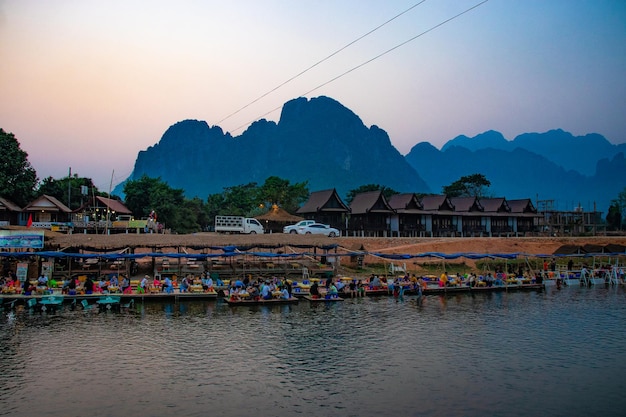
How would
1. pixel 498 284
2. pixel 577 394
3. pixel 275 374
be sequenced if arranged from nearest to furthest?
pixel 577 394
pixel 275 374
pixel 498 284

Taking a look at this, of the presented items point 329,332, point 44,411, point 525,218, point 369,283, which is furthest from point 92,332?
point 525,218

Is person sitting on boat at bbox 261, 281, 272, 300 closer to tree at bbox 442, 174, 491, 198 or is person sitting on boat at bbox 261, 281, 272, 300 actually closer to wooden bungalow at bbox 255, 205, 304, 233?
wooden bungalow at bbox 255, 205, 304, 233

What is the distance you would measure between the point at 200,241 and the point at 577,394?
2772 cm

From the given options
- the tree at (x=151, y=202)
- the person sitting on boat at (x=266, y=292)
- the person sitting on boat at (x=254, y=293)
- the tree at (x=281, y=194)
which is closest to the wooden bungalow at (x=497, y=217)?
the tree at (x=281, y=194)

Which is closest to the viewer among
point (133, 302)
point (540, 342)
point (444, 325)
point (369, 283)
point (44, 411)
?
point (44, 411)

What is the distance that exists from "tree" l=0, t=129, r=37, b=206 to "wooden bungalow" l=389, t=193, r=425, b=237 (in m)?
41.9

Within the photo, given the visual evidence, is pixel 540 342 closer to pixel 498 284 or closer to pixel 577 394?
pixel 577 394

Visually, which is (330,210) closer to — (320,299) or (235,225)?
(235,225)

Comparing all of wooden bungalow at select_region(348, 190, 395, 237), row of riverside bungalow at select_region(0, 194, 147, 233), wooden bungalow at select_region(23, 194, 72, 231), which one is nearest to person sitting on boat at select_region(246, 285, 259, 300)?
row of riverside bungalow at select_region(0, 194, 147, 233)

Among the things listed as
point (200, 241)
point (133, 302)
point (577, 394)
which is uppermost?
point (200, 241)

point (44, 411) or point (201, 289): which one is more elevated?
point (201, 289)

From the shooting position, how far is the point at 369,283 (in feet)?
113

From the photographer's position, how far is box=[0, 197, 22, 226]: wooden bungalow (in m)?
50.5

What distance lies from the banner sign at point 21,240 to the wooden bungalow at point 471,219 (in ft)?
160
